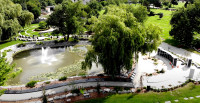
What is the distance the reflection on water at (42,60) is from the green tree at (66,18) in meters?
5.45

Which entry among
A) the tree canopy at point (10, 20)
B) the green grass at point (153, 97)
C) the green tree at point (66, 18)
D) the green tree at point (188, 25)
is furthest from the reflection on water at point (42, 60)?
the green tree at point (188, 25)

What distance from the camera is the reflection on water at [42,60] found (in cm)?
3222

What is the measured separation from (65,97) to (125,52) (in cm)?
1061

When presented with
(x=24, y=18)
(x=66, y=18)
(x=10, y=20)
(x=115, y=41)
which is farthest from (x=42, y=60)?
(x=24, y=18)

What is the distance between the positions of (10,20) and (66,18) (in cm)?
1600

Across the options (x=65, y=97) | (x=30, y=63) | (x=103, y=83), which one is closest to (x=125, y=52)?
(x=103, y=83)

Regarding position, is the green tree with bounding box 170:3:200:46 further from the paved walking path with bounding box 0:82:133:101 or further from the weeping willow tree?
the paved walking path with bounding box 0:82:133:101

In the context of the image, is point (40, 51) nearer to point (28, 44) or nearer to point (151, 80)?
point (28, 44)

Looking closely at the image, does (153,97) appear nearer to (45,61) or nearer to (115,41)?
(115,41)

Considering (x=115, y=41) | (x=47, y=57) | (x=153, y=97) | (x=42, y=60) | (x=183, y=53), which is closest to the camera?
(x=153, y=97)

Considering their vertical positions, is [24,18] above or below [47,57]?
above

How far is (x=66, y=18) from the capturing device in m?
47.2

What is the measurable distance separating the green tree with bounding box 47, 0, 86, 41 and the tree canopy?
997cm

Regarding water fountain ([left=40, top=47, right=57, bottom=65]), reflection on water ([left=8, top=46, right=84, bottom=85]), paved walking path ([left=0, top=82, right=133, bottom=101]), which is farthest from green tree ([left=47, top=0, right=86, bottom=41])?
paved walking path ([left=0, top=82, right=133, bottom=101])
